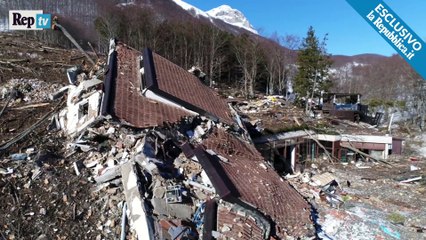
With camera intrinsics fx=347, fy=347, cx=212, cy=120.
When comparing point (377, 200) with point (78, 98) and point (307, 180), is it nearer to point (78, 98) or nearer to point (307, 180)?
point (307, 180)

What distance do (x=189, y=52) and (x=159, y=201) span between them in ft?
99.5

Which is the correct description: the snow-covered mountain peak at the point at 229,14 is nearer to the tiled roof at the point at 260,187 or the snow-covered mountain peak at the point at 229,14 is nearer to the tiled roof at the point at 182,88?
the tiled roof at the point at 182,88

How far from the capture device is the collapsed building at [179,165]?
6475 mm

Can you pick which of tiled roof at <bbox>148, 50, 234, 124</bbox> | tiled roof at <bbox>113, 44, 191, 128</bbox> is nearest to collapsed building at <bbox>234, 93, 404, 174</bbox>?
tiled roof at <bbox>148, 50, 234, 124</bbox>

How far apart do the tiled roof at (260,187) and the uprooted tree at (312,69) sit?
2082 cm

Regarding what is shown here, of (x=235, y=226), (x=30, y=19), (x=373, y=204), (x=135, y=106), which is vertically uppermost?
(x=30, y=19)

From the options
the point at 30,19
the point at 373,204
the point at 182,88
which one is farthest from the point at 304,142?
the point at 30,19

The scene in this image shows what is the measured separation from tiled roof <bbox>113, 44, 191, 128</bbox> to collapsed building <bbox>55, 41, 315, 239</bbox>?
0.03 metres

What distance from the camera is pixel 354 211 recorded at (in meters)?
10.7

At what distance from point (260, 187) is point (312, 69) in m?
24.0

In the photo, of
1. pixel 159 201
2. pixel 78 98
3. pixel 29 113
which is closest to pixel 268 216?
pixel 159 201

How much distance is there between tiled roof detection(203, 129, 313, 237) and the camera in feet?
25.1

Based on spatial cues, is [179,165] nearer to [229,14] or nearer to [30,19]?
[30,19]

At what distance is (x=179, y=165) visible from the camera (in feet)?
25.2
